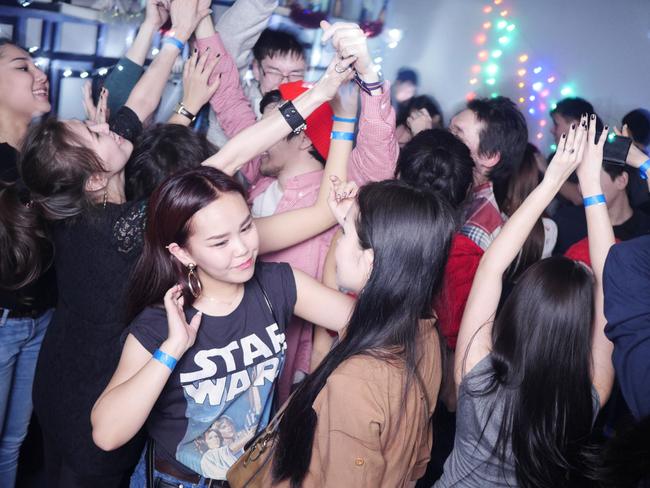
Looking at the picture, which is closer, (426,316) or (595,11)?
(426,316)

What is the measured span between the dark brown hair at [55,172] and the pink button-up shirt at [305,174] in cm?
61

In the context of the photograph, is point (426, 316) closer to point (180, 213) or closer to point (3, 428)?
point (180, 213)

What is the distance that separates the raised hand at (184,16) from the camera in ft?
7.43

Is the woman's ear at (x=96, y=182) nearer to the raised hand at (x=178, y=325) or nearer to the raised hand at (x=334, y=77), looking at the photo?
the raised hand at (x=178, y=325)

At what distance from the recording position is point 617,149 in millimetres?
1688

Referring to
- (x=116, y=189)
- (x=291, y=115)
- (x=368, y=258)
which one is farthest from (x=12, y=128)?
(x=368, y=258)

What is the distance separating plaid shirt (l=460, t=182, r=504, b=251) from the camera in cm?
214

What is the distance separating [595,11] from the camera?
11.4 ft

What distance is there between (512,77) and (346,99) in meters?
2.23

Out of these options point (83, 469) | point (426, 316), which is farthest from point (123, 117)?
point (426, 316)

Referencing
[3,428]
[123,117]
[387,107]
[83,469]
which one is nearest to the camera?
[83,469]

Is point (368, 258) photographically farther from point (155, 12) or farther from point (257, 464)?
point (155, 12)

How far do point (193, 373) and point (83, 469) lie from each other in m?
0.53

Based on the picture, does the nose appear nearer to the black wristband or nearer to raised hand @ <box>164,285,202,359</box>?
raised hand @ <box>164,285,202,359</box>
